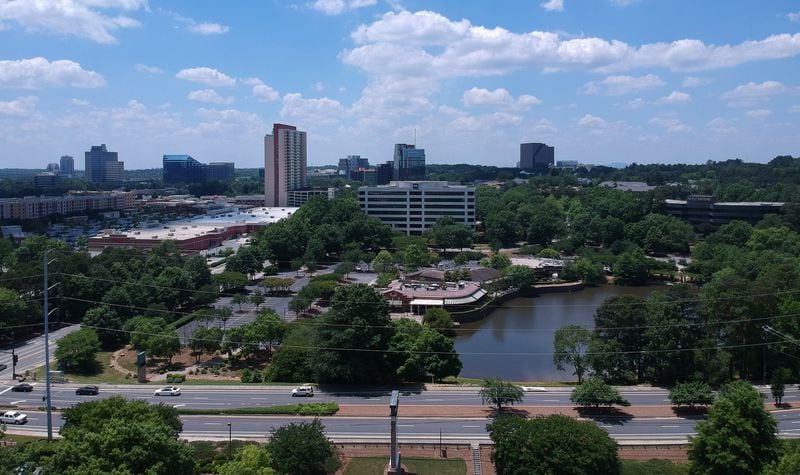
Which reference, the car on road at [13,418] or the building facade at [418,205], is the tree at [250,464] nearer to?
the car on road at [13,418]

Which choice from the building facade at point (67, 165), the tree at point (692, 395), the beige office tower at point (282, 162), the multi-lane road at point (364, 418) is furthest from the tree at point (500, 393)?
the building facade at point (67, 165)

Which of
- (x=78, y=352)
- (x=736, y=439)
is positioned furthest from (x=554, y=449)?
(x=78, y=352)

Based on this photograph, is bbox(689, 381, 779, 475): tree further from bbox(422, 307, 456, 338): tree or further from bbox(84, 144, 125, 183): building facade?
bbox(84, 144, 125, 183): building facade

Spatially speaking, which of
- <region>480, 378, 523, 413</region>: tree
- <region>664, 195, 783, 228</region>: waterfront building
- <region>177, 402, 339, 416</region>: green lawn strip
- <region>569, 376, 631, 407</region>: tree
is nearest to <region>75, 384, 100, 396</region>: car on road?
<region>177, 402, 339, 416</region>: green lawn strip

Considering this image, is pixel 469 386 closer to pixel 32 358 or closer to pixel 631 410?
pixel 631 410

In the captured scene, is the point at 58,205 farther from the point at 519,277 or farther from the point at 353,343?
the point at 353,343

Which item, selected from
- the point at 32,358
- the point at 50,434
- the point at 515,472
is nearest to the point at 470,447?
the point at 515,472

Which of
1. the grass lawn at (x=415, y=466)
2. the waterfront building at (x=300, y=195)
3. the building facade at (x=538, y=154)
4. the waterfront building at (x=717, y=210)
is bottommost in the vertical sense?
the grass lawn at (x=415, y=466)
